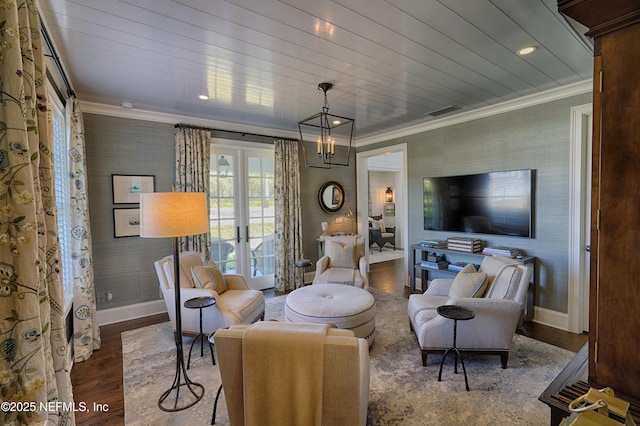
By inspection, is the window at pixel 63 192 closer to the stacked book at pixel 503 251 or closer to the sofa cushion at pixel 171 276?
the sofa cushion at pixel 171 276

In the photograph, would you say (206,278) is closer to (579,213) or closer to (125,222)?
(125,222)

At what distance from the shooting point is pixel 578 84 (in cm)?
317

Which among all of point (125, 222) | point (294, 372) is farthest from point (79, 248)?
point (294, 372)

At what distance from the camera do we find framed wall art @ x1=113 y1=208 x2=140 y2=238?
3797 millimetres

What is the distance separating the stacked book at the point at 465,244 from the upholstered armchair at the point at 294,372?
3.08 meters

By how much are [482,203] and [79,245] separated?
188 inches

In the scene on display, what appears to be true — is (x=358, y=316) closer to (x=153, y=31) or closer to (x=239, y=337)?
(x=239, y=337)

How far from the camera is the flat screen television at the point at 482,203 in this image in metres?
3.69

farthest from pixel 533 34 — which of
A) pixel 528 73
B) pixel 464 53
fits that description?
pixel 528 73

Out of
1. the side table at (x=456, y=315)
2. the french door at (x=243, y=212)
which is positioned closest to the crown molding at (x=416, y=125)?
the french door at (x=243, y=212)

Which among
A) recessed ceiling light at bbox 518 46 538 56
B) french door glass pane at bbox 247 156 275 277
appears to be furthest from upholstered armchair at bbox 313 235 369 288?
recessed ceiling light at bbox 518 46 538 56

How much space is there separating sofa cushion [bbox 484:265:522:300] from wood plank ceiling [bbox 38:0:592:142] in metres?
1.87

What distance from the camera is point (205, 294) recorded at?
9.89 feet

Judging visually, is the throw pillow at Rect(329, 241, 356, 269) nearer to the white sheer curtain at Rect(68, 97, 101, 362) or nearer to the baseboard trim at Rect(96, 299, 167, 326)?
the baseboard trim at Rect(96, 299, 167, 326)
